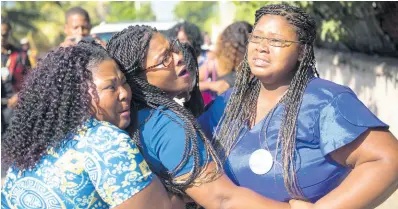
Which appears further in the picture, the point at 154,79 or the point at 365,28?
the point at 365,28

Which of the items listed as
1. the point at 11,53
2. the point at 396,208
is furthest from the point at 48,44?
the point at 396,208

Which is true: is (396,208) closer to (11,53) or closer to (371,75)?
(371,75)

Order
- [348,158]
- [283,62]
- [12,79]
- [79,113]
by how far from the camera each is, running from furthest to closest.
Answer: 1. [12,79]
2. [283,62]
3. [348,158]
4. [79,113]

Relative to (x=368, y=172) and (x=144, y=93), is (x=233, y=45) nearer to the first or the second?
(x=144, y=93)

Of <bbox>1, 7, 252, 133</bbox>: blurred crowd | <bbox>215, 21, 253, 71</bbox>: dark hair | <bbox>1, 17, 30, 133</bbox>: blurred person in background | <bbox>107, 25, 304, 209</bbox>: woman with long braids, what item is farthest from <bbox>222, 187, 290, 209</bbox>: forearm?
<bbox>1, 17, 30, 133</bbox>: blurred person in background

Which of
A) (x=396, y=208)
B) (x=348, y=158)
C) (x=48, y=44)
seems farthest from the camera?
(x=48, y=44)

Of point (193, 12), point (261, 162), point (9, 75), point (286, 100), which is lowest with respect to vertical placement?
point (193, 12)

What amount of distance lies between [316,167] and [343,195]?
15cm

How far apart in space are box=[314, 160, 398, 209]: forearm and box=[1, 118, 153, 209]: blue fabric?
0.70 m

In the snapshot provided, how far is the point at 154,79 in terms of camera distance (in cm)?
279

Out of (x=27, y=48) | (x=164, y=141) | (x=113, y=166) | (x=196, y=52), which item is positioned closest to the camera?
(x=113, y=166)

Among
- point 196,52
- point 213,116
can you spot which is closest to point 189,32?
point 196,52

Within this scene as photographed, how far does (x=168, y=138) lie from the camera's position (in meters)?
2.53

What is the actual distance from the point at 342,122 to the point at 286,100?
318mm
